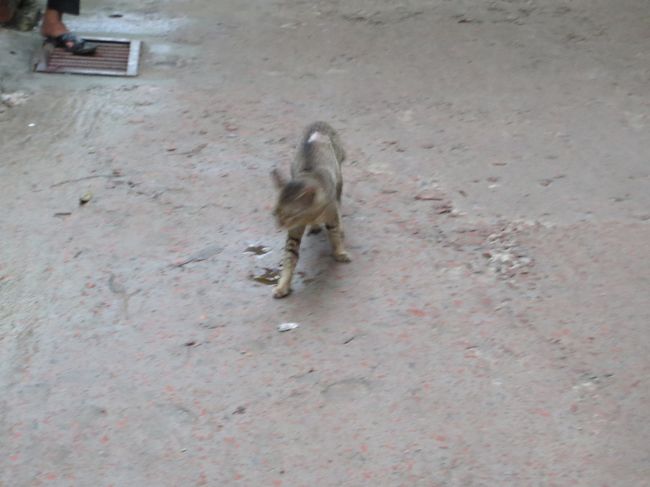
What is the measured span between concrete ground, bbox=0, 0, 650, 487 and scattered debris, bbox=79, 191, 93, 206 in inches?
2.0

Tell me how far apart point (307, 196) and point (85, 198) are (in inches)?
56.6

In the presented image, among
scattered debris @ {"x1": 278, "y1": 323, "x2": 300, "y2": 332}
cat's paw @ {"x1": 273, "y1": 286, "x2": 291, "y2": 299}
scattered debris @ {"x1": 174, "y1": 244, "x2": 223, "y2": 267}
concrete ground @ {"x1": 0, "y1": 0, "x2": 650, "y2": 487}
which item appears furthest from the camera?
scattered debris @ {"x1": 174, "y1": 244, "x2": 223, "y2": 267}

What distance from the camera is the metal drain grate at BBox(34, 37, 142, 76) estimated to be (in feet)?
20.1

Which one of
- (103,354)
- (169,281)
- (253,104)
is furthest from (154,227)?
(253,104)

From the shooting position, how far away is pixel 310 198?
3932 millimetres

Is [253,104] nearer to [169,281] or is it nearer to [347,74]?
[347,74]

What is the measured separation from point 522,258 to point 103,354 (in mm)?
2036

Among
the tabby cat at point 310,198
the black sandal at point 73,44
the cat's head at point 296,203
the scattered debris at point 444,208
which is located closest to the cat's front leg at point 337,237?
the tabby cat at point 310,198

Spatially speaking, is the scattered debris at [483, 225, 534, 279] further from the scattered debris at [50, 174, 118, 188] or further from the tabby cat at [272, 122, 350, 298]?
the scattered debris at [50, 174, 118, 188]

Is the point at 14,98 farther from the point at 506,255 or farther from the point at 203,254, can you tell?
the point at 506,255

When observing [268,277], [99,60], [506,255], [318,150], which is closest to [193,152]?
[318,150]

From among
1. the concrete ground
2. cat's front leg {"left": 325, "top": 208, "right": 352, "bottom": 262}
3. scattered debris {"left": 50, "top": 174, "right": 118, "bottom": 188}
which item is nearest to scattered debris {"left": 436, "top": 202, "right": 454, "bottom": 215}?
the concrete ground

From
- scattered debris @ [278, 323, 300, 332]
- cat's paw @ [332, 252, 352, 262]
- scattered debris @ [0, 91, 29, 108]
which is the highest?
cat's paw @ [332, 252, 352, 262]

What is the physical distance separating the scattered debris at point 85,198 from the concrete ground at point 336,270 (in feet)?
0.17
